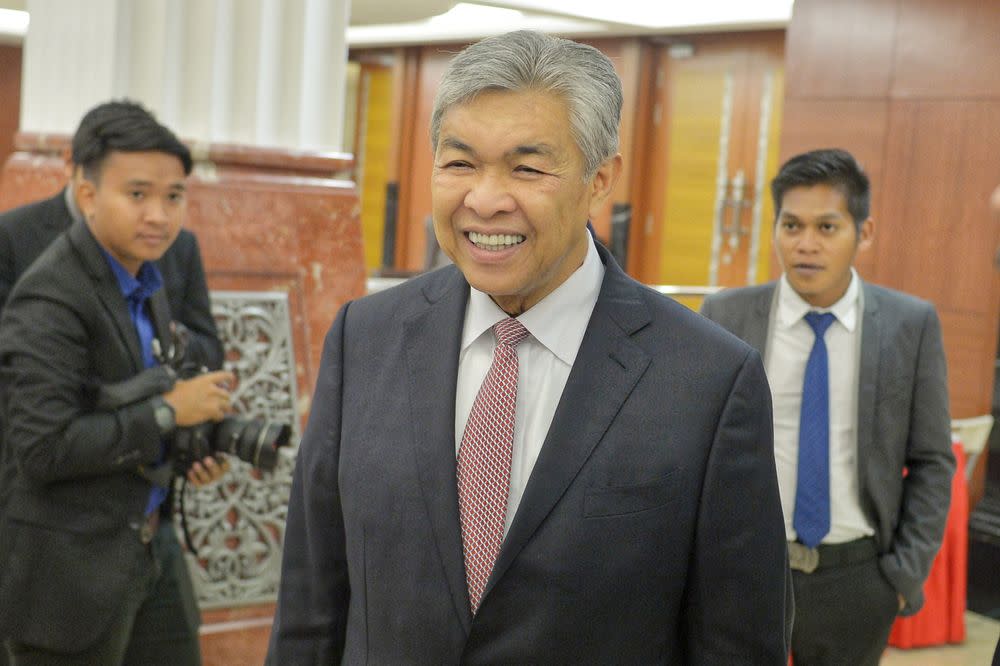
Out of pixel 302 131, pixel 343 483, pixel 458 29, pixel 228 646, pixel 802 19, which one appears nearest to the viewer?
pixel 343 483

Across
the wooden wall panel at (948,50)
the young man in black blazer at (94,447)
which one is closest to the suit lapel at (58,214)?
the young man in black blazer at (94,447)

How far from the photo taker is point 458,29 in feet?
41.5

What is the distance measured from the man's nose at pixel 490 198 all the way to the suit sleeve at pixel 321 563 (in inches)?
13.2

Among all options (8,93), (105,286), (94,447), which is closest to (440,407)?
(94,447)

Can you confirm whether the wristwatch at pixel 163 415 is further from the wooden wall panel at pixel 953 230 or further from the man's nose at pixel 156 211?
the wooden wall panel at pixel 953 230

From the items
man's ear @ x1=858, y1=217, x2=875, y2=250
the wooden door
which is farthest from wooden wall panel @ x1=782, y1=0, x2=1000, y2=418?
man's ear @ x1=858, y1=217, x2=875, y2=250

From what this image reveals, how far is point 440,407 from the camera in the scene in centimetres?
160

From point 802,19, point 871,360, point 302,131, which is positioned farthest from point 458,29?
point 871,360

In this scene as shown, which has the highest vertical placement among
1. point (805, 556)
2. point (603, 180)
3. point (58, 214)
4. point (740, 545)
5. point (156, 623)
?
point (603, 180)

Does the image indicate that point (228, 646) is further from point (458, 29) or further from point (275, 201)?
point (458, 29)

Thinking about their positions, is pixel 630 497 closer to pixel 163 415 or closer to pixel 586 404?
pixel 586 404

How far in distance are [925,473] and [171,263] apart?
6.04 feet

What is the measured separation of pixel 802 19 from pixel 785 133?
2.72ft

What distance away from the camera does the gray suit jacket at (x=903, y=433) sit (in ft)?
8.99
